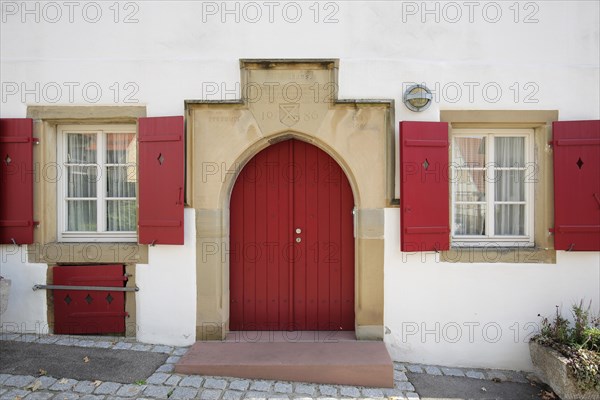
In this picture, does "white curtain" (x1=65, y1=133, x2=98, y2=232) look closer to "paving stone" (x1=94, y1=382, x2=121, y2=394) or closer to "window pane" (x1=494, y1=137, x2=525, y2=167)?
"paving stone" (x1=94, y1=382, x2=121, y2=394)

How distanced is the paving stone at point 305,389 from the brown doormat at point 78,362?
4.53 feet

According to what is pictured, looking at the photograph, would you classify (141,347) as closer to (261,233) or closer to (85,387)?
(85,387)

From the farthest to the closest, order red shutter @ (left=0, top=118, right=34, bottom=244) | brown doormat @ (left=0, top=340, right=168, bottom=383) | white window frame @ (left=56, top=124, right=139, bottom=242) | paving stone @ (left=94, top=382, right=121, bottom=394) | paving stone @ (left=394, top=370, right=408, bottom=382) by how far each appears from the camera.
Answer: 1. white window frame @ (left=56, top=124, right=139, bottom=242)
2. red shutter @ (left=0, top=118, right=34, bottom=244)
3. paving stone @ (left=394, top=370, right=408, bottom=382)
4. brown doormat @ (left=0, top=340, right=168, bottom=383)
5. paving stone @ (left=94, top=382, right=121, bottom=394)

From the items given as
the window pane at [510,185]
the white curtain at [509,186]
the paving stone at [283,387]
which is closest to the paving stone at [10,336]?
the paving stone at [283,387]

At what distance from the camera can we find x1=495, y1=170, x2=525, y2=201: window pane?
4691 mm

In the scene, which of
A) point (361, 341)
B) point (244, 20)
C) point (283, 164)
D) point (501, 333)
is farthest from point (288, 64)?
point (501, 333)

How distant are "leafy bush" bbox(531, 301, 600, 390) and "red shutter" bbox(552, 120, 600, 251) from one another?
741 mm

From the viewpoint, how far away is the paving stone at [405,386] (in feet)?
12.7

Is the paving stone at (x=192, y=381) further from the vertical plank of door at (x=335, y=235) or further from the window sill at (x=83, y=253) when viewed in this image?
the vertical plank of door at (x=335, y=235)

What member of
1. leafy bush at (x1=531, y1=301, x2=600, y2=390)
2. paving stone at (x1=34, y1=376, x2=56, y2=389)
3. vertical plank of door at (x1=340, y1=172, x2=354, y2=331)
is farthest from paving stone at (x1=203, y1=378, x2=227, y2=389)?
leafy bush at (x1=531, y1=301, x2=600, y2=390)

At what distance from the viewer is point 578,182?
4.38 meters

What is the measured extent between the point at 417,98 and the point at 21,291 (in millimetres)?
4800

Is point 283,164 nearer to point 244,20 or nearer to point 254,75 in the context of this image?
point 254,75

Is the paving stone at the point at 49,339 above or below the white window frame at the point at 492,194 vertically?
below
